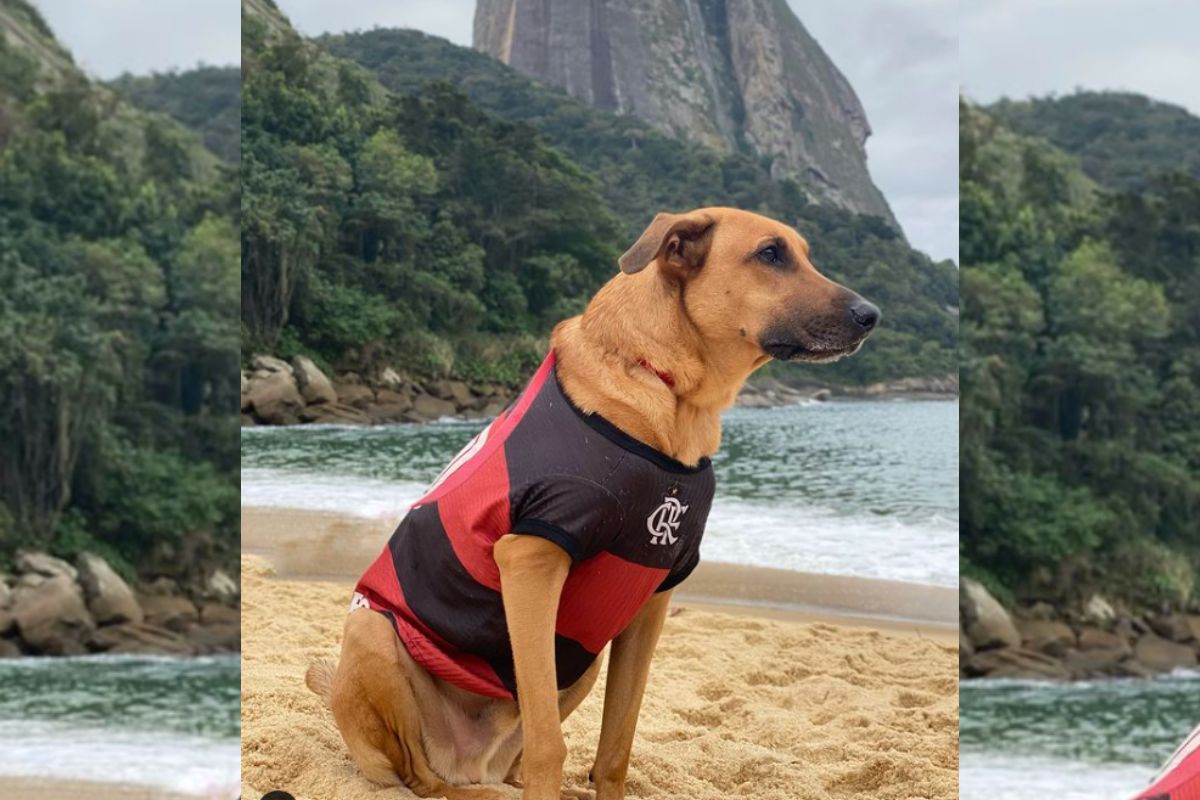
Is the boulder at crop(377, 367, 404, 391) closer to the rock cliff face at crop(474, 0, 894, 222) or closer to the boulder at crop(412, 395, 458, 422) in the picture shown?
the boulder at crop(412, 395, 458, 422)

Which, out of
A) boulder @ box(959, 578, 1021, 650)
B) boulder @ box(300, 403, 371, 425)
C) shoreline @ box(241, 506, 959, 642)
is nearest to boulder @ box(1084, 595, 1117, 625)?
boulder @ box(959, 578, 1021, 650)

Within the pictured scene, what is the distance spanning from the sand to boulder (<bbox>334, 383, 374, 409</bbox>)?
8.13 ft

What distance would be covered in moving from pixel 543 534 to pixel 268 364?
6777 millimetres

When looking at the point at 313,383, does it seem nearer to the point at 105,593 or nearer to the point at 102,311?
the point at 102,311

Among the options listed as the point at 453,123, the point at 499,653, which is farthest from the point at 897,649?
the point at 453,123

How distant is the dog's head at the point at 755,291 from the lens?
2445mm

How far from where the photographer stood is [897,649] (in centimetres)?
511

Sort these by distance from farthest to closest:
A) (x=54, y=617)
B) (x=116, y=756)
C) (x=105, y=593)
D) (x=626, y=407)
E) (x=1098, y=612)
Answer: (x=54, y=617), (x=105, y=593), (x=1098, y=612), (x=116, y=756), (x=626, y=407)

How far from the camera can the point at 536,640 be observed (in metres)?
2.27

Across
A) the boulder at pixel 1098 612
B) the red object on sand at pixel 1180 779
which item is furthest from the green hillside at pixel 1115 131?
the red object on sand at pixel 1180 779

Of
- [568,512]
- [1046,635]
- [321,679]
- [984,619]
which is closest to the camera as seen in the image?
[568,512]

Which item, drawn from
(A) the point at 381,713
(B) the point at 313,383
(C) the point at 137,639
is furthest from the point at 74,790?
(B) the point at 313,383

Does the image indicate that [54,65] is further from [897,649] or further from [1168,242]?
[1168,242]

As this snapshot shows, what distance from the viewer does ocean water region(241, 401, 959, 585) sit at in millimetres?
7859
